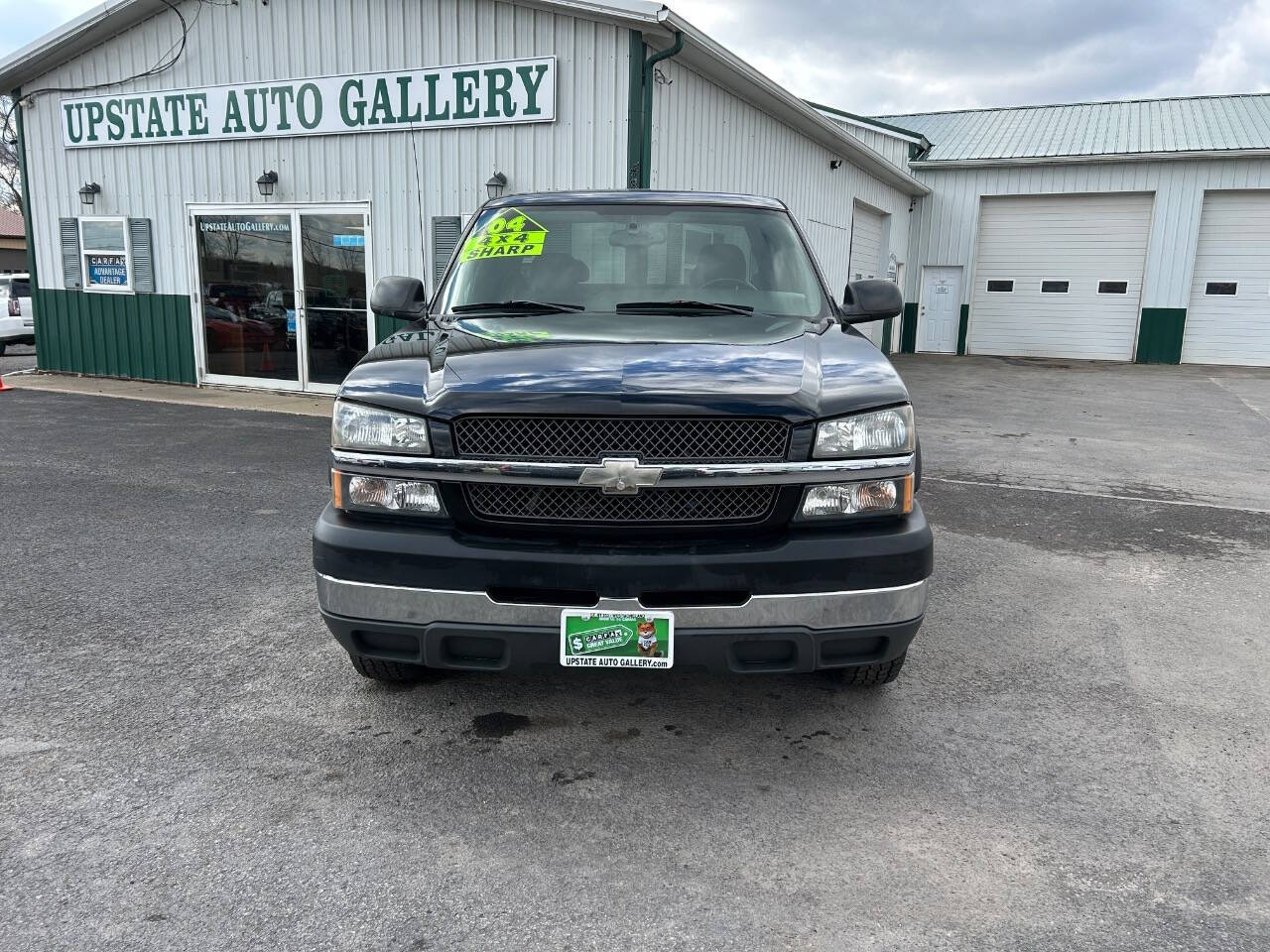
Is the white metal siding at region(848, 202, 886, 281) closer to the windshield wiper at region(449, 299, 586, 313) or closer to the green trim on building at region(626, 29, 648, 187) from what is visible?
the green trim on building at region(626, 29, 648, 187)

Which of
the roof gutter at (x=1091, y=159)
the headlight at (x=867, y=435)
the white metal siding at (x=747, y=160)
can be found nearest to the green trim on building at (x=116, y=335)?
the white metal siding at (x=747, y=160)

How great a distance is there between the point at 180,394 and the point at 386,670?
1024 centimetres

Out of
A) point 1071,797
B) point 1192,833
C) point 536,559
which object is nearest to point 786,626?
point 536,559

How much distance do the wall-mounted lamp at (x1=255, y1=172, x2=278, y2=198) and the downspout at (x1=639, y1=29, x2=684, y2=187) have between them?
4932mm

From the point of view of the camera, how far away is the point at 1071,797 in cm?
280

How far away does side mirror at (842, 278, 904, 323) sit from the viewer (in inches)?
162

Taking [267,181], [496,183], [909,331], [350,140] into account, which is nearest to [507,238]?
[496,183]

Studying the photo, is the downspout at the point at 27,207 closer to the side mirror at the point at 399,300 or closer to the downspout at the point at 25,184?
the downspout at the point at 25,184

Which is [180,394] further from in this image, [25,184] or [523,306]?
[523,306]

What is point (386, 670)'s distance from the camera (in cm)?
337

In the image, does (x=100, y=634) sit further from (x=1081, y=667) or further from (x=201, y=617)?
(x=1081, y=667)

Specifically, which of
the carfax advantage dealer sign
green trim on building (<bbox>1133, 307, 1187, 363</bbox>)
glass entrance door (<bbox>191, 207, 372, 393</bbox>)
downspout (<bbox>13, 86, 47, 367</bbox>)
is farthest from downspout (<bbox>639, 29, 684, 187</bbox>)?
green trim on building (<bbox>1133, 307, 1187, 363</bbox>)

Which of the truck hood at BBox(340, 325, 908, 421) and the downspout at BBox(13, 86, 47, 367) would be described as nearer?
the truck hood at BBox(340, 325, 908, 421)

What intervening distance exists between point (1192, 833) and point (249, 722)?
9.84 ft
